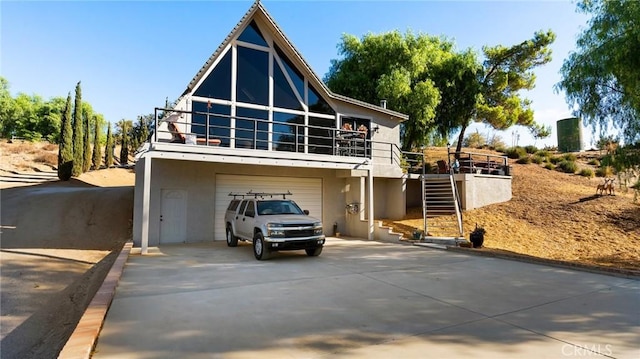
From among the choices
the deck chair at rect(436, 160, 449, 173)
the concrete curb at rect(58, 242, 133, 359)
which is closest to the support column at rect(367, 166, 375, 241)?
the deck chair at rect(436, 160, 449, 173)

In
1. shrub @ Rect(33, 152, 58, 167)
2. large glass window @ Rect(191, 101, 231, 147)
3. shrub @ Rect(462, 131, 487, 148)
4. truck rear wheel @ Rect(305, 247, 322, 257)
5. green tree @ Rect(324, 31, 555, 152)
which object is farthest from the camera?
shrub @ Rect(462, 131, 487, 148)

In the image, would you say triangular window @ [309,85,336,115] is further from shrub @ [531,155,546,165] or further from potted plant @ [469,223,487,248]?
shrub @ [531,155,546,165]

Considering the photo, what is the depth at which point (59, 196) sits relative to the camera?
57.6 feet

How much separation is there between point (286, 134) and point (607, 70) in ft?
33.7

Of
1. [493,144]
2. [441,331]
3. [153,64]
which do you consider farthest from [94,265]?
[493,144]

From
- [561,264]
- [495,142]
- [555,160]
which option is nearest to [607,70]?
[561,264]

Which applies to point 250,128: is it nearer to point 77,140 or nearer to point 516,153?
point 77,140

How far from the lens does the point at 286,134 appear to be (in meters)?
14.3

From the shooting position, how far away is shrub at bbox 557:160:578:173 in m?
24.5

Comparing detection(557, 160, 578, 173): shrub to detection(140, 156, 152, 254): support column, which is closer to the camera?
detection(140, 156, 152, 254): support column

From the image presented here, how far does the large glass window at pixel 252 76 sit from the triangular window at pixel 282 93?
36 centimetres

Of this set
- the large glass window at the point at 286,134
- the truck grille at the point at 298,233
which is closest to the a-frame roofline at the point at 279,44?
the large glass window at the point at 286,134

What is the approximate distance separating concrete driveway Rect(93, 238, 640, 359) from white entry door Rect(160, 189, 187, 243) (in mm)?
3805

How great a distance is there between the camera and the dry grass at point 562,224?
12.4 meters
